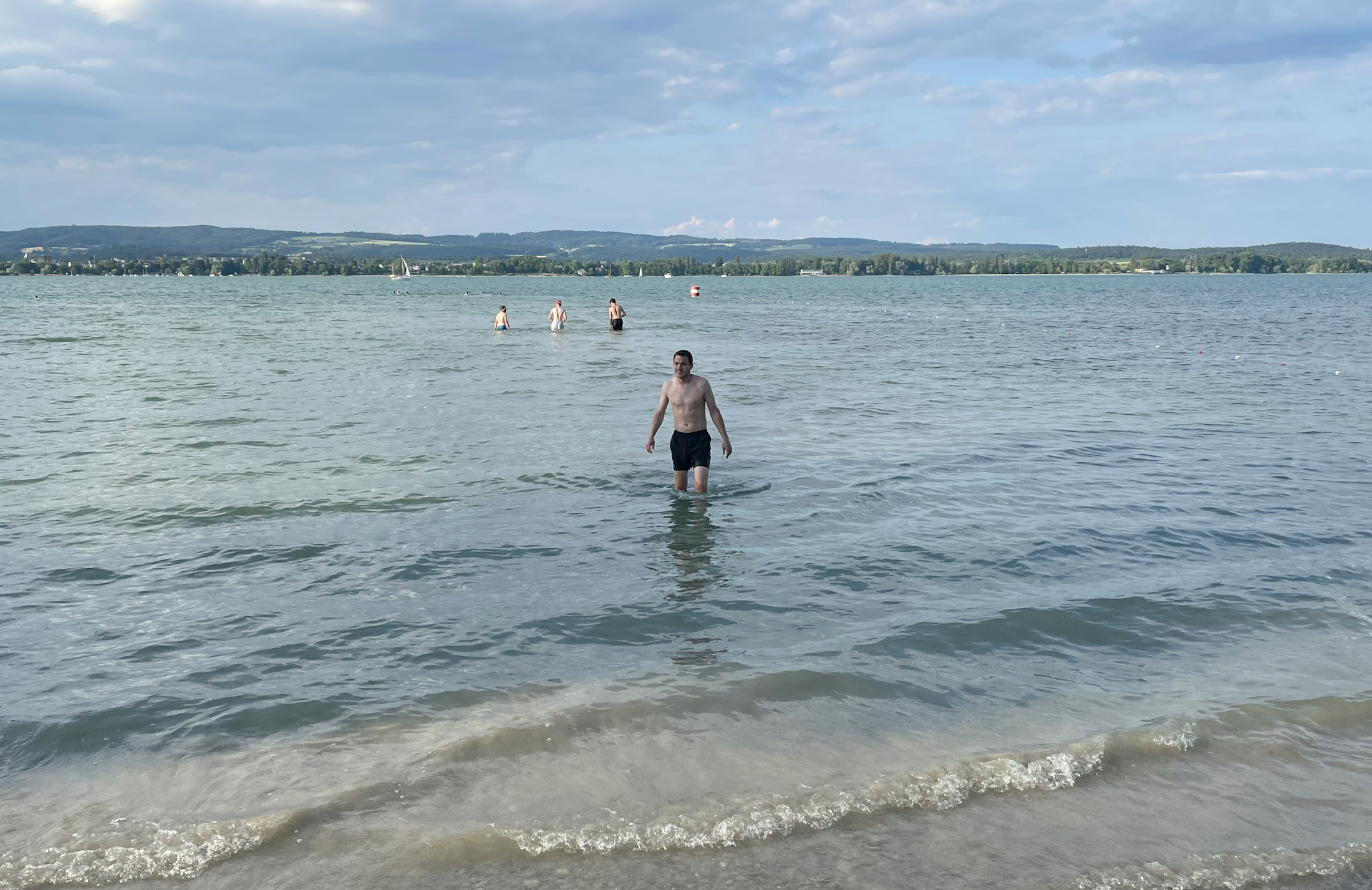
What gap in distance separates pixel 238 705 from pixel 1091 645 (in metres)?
7.00

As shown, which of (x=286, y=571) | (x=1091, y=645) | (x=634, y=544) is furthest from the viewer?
(x=634, y=544)

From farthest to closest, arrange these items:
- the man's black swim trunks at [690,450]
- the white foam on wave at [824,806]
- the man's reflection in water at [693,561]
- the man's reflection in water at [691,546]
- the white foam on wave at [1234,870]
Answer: the man's black swim trunks at [690,450], the man's reflection in water at [691,546], the man's reflection in water at [693,561], the white foam on wave at [824,806], the white foam on wave at [1234,870]

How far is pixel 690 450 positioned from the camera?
1387cm

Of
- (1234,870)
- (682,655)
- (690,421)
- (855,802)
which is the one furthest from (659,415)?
(1234,870)

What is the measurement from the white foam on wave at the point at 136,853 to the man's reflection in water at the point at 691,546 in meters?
4.81

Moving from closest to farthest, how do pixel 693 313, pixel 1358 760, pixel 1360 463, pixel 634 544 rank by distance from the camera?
pixel 1358 760
pixel 634 544
pixel 1360 463
pixel 693 313

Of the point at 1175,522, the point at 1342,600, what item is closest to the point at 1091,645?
the point at 1342,600

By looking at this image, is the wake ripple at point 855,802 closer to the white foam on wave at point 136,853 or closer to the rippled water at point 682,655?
the rippled water at point 682,655

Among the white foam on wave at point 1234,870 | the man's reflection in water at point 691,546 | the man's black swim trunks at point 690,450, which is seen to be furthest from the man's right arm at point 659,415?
the white foam on wave at point 1234,870

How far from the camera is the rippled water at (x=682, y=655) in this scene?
5598 millimetres

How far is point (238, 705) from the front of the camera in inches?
287

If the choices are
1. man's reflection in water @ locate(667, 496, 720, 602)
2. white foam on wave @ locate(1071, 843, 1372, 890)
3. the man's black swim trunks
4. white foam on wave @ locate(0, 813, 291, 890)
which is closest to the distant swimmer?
the man's black swim trunks

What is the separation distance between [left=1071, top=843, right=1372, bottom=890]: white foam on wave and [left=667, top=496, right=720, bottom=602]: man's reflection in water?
198 inches

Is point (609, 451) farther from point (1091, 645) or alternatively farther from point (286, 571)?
point (1091, 645)
